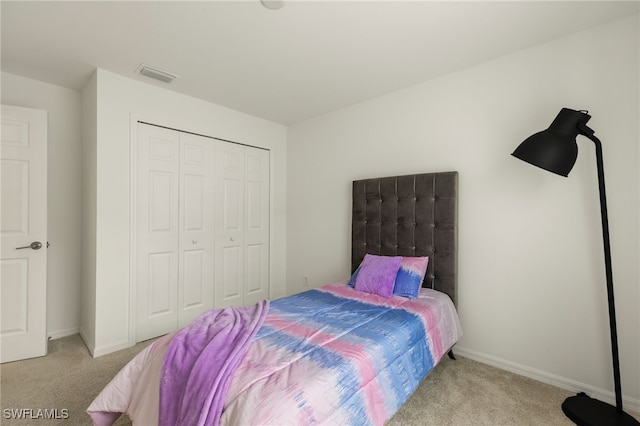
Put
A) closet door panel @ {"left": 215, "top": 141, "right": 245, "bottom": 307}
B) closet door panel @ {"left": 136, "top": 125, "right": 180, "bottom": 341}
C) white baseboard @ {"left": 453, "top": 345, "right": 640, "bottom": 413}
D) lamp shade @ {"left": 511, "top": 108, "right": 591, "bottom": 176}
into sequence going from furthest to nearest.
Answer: closet door panel @ {"left": 215, "top": 141, "right": 245, "bottom": 307}
closet door panel @ {"left": 136, "top": 125, "right": 180, "bottom": 341}
white baseboard @ {"left": 453, "top": 345, "right": 640, "bottom": 413}
lamp shade @ {"left": 511, "top": 108, "right": 591, "bottom": 176}

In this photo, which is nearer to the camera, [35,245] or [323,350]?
[323,350]

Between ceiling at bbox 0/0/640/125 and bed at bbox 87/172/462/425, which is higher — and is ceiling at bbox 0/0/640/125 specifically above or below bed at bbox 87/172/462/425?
above

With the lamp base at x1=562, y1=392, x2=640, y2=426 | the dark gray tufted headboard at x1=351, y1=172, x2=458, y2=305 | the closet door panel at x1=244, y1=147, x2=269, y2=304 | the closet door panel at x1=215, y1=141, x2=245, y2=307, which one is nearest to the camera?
the lamp base at x1=562, y1=392, x2=640, y2=426

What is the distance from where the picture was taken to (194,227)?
10.4 ft

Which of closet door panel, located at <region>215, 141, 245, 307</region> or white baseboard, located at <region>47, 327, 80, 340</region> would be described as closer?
white baseboard, located at <region>47, 327, 80, 340</region>

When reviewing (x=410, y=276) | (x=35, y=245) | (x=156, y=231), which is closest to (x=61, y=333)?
(x=35, y=245)

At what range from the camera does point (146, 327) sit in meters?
2.84

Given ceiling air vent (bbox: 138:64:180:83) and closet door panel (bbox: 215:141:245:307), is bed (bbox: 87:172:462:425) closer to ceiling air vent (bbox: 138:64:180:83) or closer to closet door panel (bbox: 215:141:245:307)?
closet door panel (bbox: 215:141:245:307)

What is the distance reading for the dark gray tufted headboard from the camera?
245cm

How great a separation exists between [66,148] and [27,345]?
5.91 ft

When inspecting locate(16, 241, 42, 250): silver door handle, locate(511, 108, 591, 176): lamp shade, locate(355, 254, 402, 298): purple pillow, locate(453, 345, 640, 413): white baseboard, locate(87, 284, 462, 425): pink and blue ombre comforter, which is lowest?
locate(453, 345, 640, 413): white baseboard

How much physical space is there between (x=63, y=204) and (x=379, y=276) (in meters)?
3.11

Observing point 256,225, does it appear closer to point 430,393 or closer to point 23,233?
point 23,233

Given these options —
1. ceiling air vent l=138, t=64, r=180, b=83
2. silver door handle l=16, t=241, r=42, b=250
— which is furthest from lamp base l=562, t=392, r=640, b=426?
silver door handle l=16, t=241, r=42, b=250
